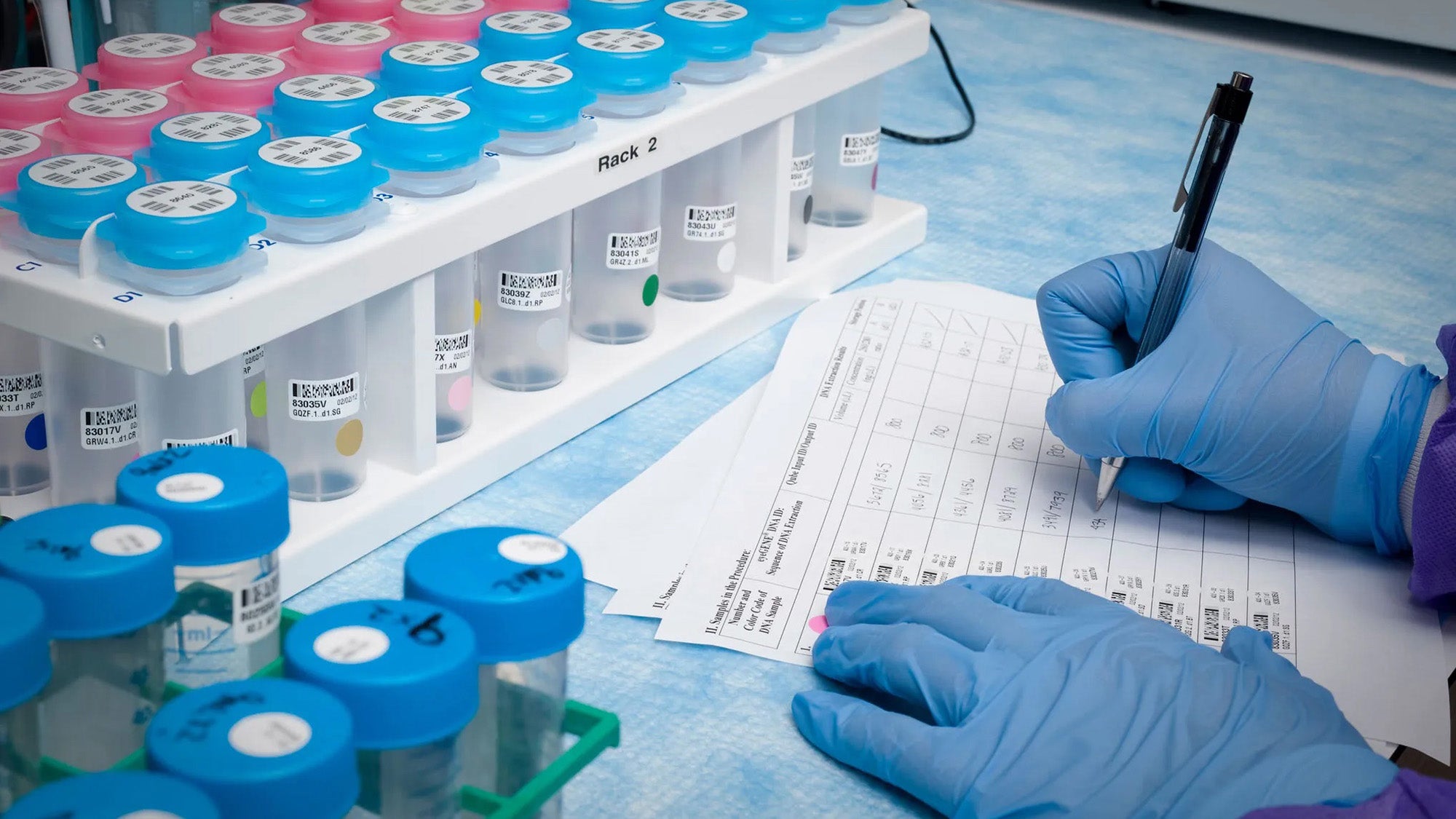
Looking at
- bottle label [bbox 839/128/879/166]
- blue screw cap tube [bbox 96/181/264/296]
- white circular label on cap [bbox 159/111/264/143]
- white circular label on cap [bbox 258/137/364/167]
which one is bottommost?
bottle label [bbox 839/128/879/166]

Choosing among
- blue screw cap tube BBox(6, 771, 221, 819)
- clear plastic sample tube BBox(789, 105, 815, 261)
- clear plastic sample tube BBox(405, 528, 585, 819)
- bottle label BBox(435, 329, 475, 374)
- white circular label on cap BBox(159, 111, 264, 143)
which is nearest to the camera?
blue screw cap tube BBox(6, 771, 221, 819)

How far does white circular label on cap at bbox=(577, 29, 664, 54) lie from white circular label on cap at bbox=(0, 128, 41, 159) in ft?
1.50

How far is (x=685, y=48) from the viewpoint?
4.42ft

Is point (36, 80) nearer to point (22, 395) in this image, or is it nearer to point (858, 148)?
point (22, 395)

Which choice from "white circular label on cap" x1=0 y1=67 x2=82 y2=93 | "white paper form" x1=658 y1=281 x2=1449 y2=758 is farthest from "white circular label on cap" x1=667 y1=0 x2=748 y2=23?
"white circular label on cap" x1=0 y1=67 x2=82 y2=93

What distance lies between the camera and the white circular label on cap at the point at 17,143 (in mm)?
1024

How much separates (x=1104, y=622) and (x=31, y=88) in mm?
905

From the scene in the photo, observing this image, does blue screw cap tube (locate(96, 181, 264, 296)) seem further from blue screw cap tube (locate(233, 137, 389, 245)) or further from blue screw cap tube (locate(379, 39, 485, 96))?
blue screw cap tube (locate(379, 39, 485, 96))

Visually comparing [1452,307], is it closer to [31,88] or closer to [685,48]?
[685,48]

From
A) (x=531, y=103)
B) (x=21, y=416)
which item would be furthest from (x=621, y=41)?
(x=21, y=416)

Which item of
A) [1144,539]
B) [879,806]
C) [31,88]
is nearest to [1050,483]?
[1144,539]

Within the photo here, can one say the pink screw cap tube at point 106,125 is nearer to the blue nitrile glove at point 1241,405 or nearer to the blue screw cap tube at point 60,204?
the blue screw cap tube at point 60,204

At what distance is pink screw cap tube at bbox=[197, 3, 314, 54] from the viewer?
125 cm

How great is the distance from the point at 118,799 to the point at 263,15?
3.15 feet
